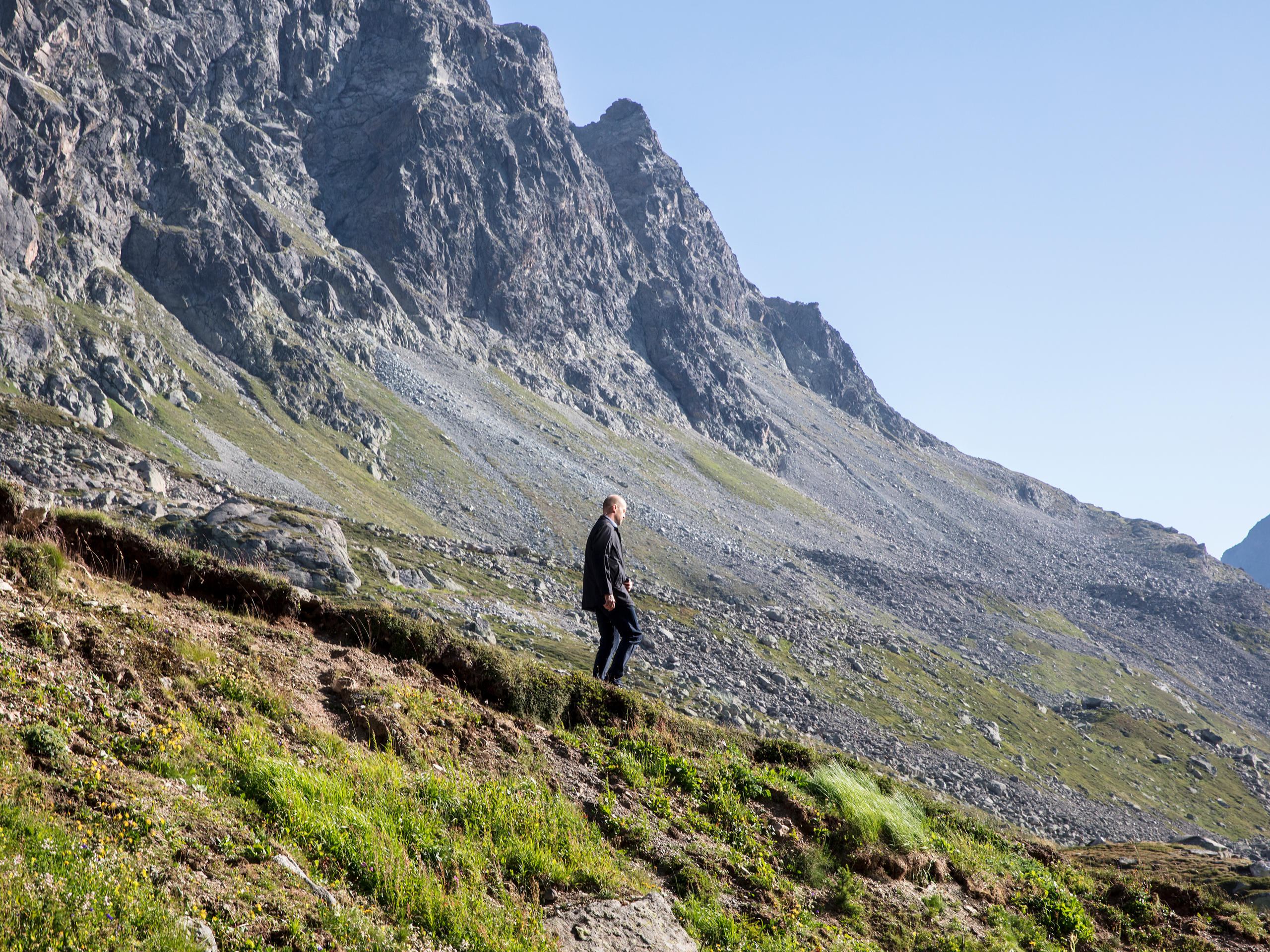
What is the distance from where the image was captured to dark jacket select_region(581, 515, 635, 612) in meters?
11.7

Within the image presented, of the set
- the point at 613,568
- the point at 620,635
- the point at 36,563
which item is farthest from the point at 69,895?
the point at 613,568

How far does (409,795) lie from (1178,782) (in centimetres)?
7823

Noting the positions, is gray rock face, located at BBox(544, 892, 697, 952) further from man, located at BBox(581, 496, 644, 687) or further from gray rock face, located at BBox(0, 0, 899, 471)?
gray rock face, located at BBox(0, 0, 899, 471)

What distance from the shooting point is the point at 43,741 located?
5.34 m

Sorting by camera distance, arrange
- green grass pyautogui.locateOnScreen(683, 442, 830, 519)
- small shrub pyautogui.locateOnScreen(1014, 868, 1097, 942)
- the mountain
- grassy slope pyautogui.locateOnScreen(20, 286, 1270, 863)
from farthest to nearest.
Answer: green grass pyautogui.locateOnScreen(683, 442, 830, 519)
grassy slope pyautogui.locateOnScreen(20, 286, 1270, 863)
the mountain
small shrub pyautogui.locateOnScreen(1014, 868, 1097, 942)

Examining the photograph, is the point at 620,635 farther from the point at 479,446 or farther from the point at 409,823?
the point at 479,446

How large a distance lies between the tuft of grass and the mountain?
16.7m

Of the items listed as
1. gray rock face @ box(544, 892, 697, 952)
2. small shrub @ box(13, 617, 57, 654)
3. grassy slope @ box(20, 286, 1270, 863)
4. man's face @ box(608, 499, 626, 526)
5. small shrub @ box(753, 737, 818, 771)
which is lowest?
grassy slope @ box(20, 286, 1270, 863)

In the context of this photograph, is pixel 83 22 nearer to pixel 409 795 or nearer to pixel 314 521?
pixel 314 521

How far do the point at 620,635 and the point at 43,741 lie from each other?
24.8 feet

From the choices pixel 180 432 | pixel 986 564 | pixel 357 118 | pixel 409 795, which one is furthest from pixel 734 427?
pixel 409 795

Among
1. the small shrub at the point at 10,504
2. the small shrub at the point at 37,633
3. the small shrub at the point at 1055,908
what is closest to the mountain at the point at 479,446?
the small shrub at the point at 10,504

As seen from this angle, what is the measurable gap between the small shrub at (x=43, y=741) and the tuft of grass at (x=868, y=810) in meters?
8.27

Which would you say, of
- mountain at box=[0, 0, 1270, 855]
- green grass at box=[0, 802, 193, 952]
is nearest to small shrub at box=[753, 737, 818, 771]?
green grass at box=[0, 802, 193, 952]
